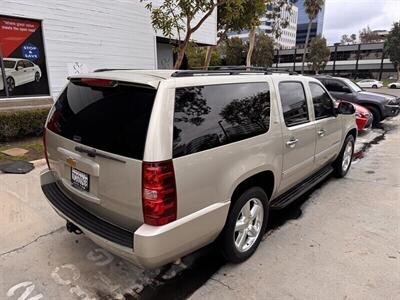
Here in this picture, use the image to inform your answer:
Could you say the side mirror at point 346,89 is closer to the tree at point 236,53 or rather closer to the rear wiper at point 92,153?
the rear wiper at point 92,153

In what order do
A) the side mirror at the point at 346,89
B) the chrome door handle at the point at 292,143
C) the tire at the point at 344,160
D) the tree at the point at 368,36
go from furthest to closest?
the tree at the point at 368,36, the side mirror at the point at 346,89, the tire at the point at 344,160, the chrome door handle at the point at 292,143

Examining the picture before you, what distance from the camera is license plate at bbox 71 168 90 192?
2566mm

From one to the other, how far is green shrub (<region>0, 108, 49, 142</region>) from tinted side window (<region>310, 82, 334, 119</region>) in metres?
6.06

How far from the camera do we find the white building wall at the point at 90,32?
8.16 metres

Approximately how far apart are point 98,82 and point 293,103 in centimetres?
219

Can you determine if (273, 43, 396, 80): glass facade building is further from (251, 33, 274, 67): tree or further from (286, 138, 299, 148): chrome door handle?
(286, 138, 299, 148): chrome door handle

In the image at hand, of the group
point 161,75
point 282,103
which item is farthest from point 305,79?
point 161,75

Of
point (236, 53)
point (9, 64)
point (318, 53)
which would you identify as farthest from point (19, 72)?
point (318, 53)

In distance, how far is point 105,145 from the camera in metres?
2.35

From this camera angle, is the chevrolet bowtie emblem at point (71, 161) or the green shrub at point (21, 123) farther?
the green shrub at point (21, 123)

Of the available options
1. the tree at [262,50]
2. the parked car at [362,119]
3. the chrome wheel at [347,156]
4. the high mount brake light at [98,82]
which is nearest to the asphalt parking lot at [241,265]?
the chrome wheel at [347,156]

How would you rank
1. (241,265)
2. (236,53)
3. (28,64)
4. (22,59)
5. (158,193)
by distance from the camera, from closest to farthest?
(158,193), (241,265), (22,59), (28,64), (236,53)

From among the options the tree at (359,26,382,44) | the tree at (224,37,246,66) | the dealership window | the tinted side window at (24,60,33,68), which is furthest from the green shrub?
the tree at (359,26,382,44)

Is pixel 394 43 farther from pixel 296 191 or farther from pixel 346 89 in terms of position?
pixel 296 191
